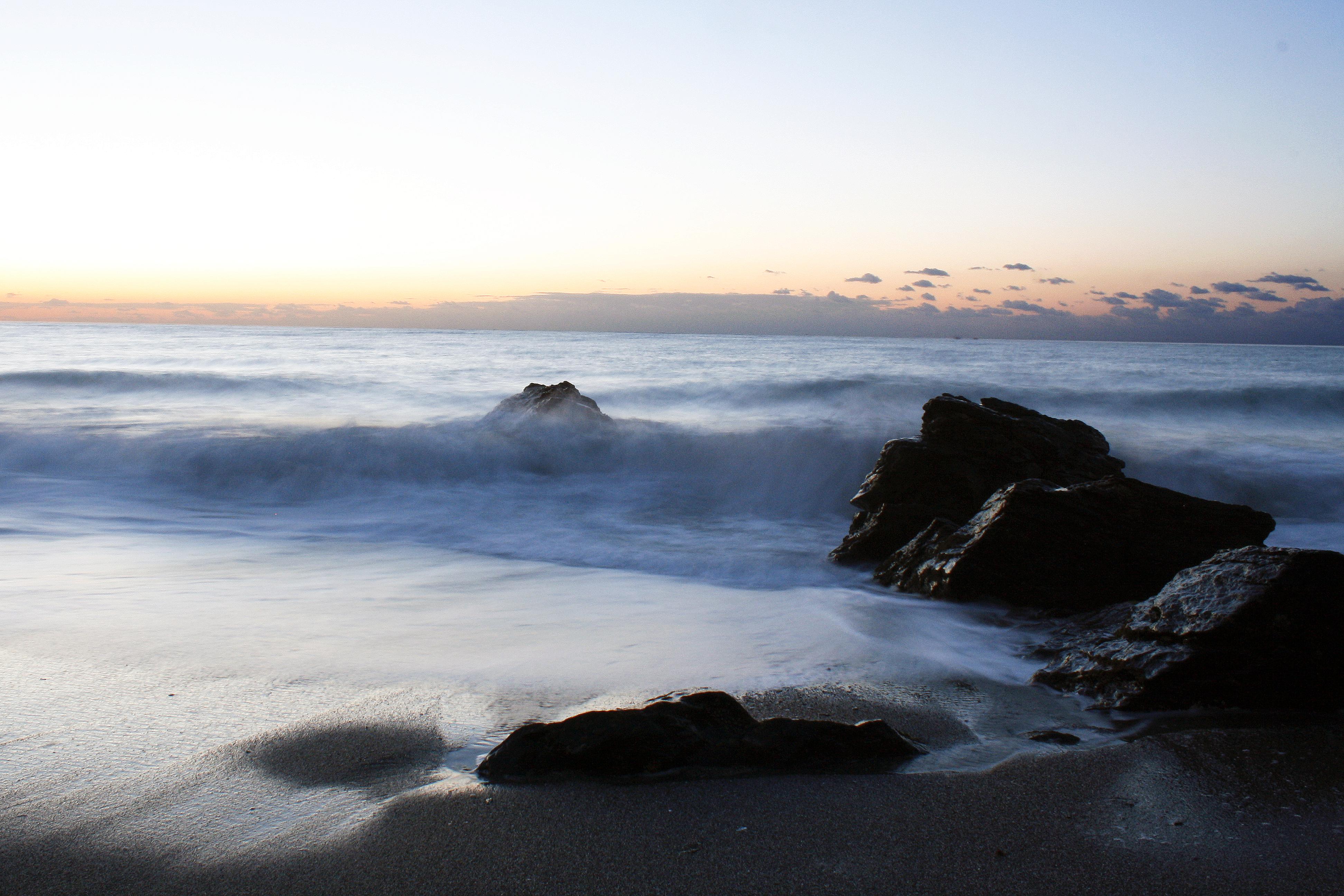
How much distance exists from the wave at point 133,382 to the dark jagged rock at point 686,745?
1734cm

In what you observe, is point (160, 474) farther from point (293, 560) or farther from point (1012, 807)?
point (1012, 807)

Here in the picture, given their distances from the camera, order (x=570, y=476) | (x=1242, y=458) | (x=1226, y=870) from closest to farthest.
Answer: (x=1226, y=870) < (x=570, y=476) < (x=1242, y=458)

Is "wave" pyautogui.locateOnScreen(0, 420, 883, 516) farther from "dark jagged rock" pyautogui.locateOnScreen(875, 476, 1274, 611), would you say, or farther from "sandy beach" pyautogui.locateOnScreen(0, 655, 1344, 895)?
"sandy beach" pyautogui.locateOnScreen(0, 655, 1344, 895)

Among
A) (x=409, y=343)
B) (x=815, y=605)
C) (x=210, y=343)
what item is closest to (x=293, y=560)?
(x=815, y=605)

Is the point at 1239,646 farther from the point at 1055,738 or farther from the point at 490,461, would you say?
the point at 490,461

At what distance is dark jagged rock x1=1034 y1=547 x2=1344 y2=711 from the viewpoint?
2.97 meters

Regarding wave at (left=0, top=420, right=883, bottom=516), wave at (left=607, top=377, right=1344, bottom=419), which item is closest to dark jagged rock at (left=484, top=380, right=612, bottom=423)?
wave at (left=0, top=420, right=883, bottom=516)

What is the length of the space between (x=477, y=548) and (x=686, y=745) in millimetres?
4521

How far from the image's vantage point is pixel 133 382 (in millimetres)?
17375

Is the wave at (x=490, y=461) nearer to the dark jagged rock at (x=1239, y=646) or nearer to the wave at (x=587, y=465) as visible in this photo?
the wave at (x=587, y=465)

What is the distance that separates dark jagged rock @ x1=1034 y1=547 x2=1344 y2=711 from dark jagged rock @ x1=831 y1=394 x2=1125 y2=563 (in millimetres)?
2767

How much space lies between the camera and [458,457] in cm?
1034

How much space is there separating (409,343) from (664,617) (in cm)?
4289

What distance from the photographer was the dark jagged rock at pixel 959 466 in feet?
20.3
